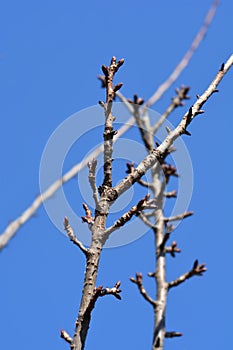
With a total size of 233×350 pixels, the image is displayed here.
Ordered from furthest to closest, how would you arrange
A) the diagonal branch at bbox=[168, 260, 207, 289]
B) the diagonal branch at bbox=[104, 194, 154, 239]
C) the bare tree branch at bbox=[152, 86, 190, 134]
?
the bare tree branch at bbox=[152, 86, 190, 134] < the diagonal branch at bbox=[168, 260, 207, 289] < the diagonal branch at bbox=[104, 194, 154, 239]

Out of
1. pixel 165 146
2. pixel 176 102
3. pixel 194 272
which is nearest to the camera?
pixel 165 146

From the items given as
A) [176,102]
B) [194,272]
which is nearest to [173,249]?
[194,272]

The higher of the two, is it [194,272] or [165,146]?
[194,272]

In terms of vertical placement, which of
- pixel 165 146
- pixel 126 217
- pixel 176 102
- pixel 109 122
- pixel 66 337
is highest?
pixel 176 102

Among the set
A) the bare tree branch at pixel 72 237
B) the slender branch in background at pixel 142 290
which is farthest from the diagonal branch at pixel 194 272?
the bare tree branch at pixel 72 237

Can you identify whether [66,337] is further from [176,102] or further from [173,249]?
[176,102]

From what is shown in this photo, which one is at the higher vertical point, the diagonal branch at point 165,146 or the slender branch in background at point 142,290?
the slender branch in background at point 142,290

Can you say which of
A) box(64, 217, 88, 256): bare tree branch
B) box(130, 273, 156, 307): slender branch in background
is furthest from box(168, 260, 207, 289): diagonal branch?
box(64, 217, 88, 256): bare tree branch

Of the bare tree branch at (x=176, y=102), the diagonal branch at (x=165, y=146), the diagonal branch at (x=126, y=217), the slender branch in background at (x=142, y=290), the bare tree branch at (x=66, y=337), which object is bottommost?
the bare tree branch at (x=66, y=337)

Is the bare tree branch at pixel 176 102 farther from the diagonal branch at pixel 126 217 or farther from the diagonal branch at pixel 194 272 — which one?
the diagonal branch at pixel 126 217

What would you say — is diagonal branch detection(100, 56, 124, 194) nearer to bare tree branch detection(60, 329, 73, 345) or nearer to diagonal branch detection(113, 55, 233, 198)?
diagonal branch detection(113, 55, 233, 198)

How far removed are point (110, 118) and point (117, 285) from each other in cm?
86

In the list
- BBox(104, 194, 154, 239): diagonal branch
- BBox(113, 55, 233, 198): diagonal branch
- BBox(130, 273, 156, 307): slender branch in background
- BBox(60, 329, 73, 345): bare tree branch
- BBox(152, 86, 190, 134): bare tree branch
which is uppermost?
BBox(152, 86, 190, 134): bare tree branch

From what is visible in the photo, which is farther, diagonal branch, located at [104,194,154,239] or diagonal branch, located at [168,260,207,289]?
diagonal branch, located at [168,260,207,289]
